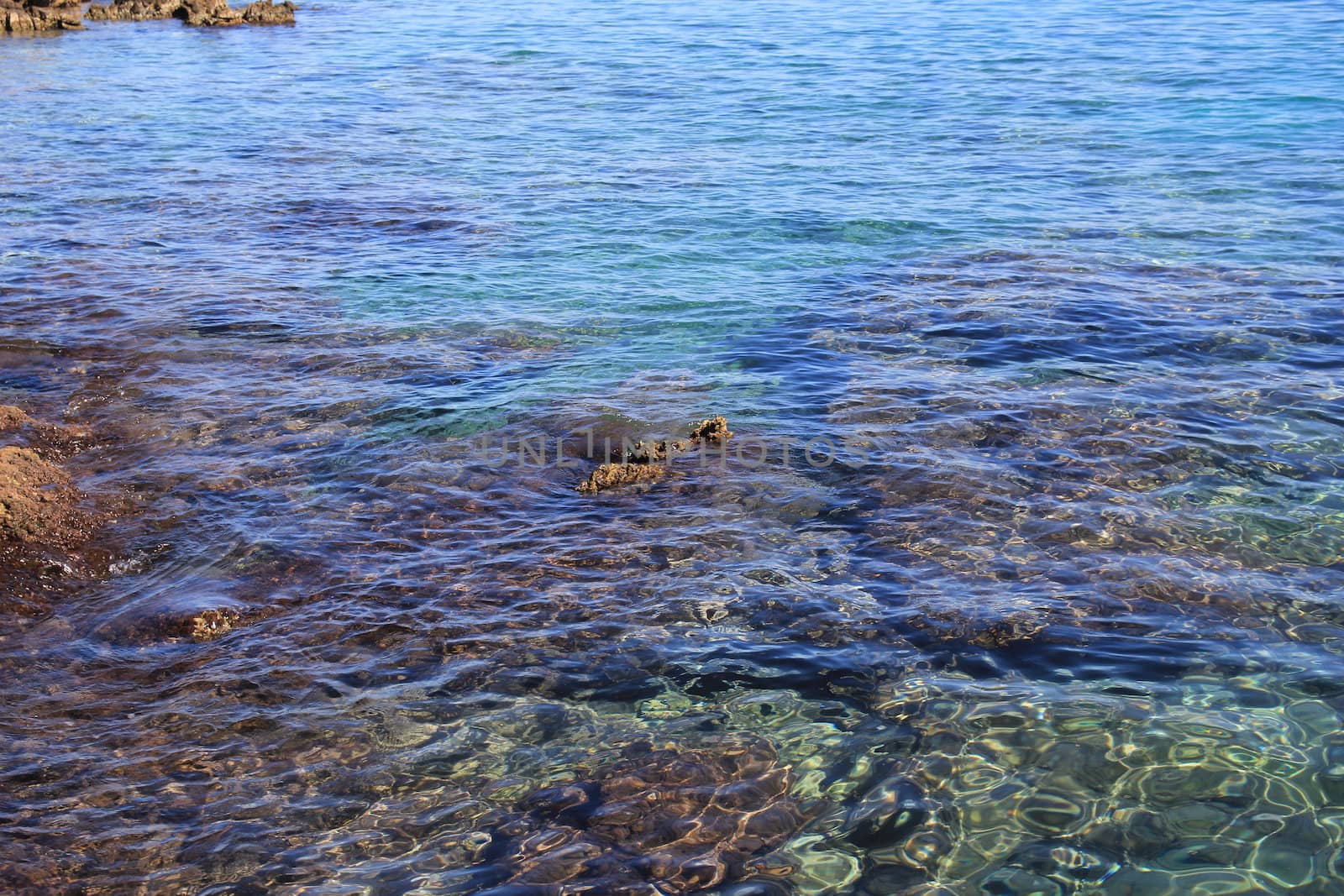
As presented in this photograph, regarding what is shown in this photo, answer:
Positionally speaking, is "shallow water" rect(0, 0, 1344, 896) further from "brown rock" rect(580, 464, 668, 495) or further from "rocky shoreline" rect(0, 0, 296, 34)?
"rocky shoreline" rect(0, 0, 296, 34)

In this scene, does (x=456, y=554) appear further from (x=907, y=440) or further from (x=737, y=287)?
(x=737, y=287)

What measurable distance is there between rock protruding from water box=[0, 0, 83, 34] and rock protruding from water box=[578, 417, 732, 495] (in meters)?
26.3

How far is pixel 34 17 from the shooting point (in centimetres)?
2750

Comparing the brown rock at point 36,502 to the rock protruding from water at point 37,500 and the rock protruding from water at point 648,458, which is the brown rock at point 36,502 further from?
the rock protruding from water at point 648,458

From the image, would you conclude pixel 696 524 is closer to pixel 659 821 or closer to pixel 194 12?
pixel 659 821

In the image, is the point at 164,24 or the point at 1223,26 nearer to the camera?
the point at 1223,26

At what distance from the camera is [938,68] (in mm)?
23469

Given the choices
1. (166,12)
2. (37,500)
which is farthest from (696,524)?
(166,12)

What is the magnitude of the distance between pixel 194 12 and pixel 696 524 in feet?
95.5

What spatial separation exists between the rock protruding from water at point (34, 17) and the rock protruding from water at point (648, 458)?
2633 centimetres

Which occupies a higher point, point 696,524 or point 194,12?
point 194,12

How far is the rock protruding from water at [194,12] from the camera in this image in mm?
30281

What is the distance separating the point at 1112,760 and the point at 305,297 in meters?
9.31

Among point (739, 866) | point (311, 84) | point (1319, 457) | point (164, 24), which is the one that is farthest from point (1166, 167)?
point (164, 24)
